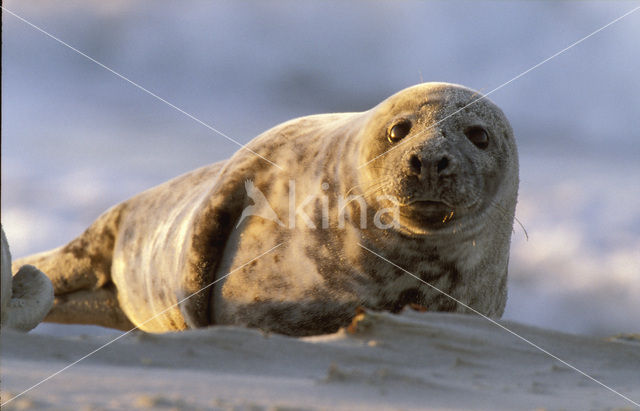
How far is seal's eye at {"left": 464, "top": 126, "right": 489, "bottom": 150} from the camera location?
13.5ft

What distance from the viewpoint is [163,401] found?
1.91 m

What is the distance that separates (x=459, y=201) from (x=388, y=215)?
409 millimetres

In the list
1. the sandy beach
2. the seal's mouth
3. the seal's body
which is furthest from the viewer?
the seal's body

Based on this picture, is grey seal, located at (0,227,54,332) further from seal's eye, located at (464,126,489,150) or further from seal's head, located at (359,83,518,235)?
seal's eye, located at (464,126,489,150)

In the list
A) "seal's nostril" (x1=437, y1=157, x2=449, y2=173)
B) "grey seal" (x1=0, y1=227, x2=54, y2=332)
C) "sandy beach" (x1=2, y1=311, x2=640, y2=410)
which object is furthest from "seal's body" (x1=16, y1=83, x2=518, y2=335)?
"grey seal" (x1=0, y1=227, x2=54, y2=332)

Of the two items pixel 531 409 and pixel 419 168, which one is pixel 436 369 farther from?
pixel 419 168

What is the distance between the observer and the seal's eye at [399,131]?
4.05 metres

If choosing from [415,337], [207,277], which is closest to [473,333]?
[415,337]

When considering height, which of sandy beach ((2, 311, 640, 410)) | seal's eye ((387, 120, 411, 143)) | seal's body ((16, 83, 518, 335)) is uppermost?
seal's eye ((387, 120, 411, 143))

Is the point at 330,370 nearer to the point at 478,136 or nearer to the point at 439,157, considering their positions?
the point at 439,157

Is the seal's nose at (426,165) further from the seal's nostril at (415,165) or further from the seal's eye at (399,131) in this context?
the seal's eye at (399,131)

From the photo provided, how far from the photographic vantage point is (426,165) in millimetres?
3697

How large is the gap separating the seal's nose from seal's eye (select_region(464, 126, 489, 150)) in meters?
0.45

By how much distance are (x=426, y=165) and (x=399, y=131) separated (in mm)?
429
